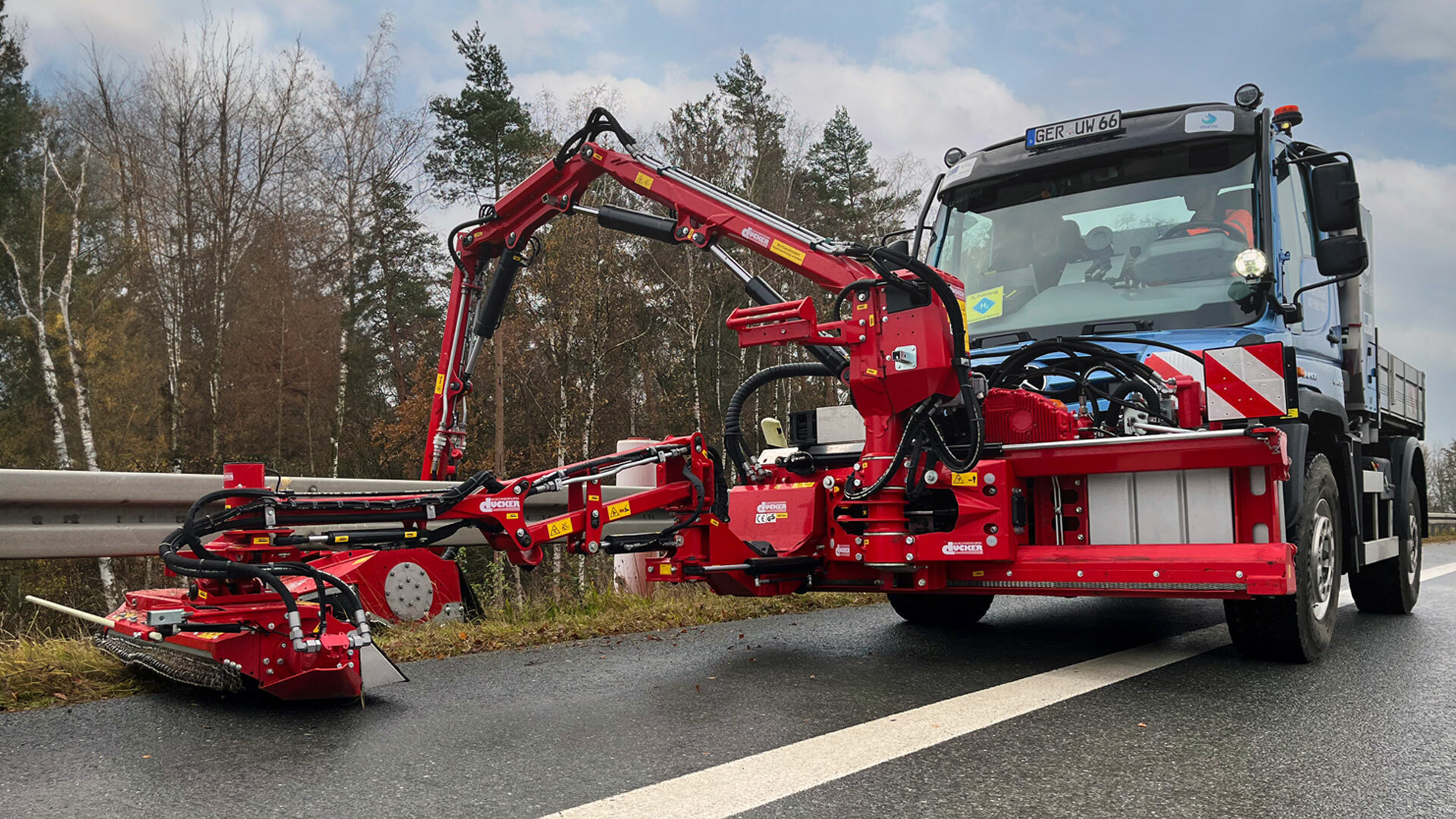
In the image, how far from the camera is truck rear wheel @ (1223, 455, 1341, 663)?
449 centimetres

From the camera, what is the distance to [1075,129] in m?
5.82

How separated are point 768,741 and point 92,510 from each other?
11.2ft

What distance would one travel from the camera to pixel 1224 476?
4.29m

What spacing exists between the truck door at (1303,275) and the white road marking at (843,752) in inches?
82.2

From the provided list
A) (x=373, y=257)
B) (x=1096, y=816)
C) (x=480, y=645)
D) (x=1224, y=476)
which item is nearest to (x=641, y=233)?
(x=480, y=645)

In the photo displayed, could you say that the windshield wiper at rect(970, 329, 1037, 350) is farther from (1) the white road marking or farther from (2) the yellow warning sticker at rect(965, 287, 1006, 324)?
(1) the white road marking

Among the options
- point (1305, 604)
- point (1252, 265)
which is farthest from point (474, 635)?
point (1252, 265)

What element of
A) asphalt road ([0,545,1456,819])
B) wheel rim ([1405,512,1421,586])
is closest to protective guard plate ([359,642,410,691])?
asphalt road ([0,545,1456,819])

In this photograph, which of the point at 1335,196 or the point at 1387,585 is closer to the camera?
the point at 1335,196

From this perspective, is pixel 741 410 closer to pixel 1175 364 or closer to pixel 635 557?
pixel 635 557

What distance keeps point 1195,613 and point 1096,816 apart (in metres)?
4.77

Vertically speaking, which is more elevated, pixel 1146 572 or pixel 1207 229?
pixel 1207 229

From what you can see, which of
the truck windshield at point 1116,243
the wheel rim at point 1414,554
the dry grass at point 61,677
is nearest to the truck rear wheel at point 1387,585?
the wheel rim at point 1414,554

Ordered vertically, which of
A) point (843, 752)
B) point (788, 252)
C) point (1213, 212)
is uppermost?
point (1213, 212)
